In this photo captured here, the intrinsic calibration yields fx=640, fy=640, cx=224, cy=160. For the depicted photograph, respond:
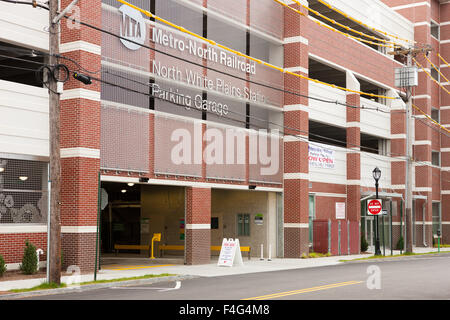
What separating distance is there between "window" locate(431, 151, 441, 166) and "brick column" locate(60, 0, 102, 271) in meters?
40.7

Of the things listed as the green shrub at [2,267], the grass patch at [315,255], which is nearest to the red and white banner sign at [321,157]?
the grass patch at [315,255]

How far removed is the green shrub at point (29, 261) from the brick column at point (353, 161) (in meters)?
24.1

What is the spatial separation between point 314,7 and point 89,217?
77.8ft

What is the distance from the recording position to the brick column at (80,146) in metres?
22.7

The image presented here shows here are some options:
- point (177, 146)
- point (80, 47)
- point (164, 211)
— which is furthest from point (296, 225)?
point (80, 47)

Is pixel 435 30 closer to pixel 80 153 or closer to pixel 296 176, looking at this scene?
pixel 296 176

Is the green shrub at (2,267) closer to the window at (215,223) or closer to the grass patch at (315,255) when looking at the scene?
the window at (215,223)

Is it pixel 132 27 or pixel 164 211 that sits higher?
pixel 132 27

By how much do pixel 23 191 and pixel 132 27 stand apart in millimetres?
7980

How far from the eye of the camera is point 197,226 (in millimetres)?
28500

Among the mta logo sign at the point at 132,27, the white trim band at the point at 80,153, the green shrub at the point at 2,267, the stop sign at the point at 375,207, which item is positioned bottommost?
the green shrub at the point at 2,267

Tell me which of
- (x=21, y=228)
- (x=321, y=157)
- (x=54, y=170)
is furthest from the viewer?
(x=321, y=157)

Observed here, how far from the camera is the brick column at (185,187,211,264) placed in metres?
28.1

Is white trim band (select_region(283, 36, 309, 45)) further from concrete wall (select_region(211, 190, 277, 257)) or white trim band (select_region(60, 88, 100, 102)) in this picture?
white trim band (select_region(60, 88, 100, 102))
